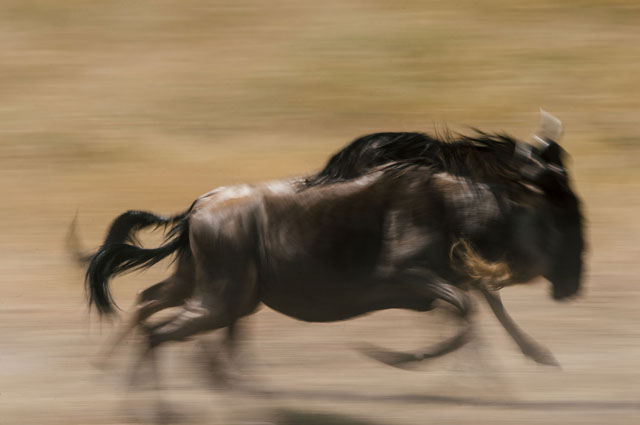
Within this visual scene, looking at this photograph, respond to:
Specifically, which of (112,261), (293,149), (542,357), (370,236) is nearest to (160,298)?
(112,261)

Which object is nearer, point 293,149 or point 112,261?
point 112,261

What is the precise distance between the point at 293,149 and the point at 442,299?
5.68 meters

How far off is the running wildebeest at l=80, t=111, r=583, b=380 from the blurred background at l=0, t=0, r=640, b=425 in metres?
0.31

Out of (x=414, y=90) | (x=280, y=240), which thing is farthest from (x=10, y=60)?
(x=280, y=240)

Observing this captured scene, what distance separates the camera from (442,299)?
4.54 meters

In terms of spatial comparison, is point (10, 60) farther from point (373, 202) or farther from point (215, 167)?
point (373, 202)

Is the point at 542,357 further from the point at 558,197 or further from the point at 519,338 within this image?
the point at 558,197

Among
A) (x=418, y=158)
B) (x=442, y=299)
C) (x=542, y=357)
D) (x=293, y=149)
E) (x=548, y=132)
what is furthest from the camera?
(x=293, y=149)

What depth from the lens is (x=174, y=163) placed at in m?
9.93

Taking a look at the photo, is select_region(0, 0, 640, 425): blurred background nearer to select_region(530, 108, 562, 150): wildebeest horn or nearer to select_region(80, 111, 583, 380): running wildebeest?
select_region(80, 111, 583, 380): running wildebeest

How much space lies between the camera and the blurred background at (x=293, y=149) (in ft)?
16.6

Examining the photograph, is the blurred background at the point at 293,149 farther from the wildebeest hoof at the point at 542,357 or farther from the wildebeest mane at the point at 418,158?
the wildebeest mane at the point at 418,158

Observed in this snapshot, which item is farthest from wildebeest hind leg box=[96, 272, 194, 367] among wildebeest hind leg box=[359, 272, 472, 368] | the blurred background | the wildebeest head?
the wildebeest head

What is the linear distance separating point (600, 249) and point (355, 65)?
A: 4711 millimetres
